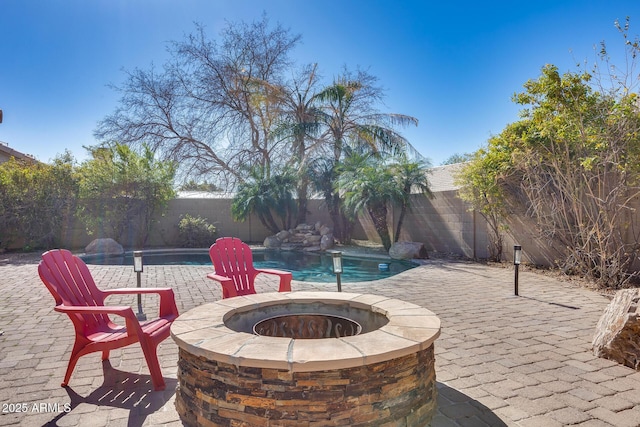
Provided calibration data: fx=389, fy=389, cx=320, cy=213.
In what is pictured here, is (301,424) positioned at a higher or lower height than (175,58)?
lower

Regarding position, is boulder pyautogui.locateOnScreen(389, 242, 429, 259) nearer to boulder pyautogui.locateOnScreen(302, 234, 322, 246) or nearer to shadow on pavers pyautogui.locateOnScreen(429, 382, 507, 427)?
boulder pyautogui.locateOnScreen(302, 234, 322, 246)

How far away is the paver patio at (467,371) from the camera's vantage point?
2348mm

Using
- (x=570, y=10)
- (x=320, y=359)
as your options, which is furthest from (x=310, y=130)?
(x=320, y=359)

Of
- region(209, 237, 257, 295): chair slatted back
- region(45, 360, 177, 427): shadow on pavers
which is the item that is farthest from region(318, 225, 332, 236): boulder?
region(45, 360, 177, 427): shadow on pavers

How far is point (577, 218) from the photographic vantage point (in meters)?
6.52

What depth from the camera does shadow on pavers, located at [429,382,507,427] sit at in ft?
7.40

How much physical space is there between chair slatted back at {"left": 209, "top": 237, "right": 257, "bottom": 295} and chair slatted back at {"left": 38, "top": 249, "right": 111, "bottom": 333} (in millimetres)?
1262

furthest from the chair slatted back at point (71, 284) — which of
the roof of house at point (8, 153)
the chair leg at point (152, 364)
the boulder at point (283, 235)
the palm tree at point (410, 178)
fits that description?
the roof of house at point (8, 153)

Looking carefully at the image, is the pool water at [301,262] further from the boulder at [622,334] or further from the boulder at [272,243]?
the boulder at [622,334]

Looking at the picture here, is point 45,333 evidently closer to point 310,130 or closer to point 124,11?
point 124,11

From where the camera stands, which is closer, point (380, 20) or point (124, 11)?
point (124, 11)

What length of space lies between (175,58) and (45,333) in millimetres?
13110

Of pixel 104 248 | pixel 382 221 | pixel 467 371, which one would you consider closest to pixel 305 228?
pixel 382 221

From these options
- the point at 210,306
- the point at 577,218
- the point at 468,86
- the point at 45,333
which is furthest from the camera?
the point at 468,86
